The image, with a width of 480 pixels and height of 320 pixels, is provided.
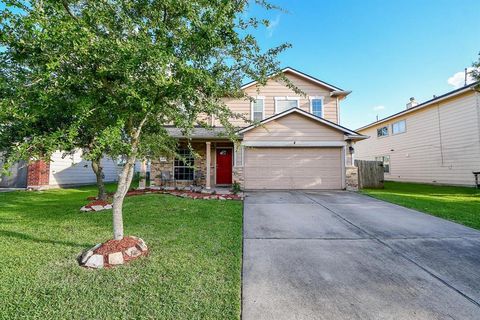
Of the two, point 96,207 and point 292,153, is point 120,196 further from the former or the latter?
point 292,153

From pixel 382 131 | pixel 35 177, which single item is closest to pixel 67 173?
pixel 35 177

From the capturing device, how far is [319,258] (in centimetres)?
390

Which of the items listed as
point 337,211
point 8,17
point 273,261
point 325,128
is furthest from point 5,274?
point 325,128

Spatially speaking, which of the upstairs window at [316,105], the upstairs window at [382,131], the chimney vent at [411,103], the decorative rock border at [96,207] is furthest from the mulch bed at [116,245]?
the chimney vent at [411,103]

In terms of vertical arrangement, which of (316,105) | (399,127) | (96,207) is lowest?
(96,207)

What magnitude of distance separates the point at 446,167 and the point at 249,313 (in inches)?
691

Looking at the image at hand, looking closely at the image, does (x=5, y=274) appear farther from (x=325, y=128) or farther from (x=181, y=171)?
(x=325, y=128)

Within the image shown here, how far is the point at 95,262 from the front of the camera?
351 cm

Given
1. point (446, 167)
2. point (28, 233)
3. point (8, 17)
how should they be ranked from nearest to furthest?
point (8, 17) < point (28, 233) < point (446, 167)

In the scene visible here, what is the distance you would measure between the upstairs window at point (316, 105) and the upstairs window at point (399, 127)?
8481 millimetres

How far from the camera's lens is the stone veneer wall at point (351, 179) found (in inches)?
464

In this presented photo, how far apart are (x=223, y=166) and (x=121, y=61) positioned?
10.9m

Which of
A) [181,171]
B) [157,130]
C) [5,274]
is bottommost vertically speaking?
[5,274]

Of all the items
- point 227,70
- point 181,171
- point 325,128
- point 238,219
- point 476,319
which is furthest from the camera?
point 181,171
